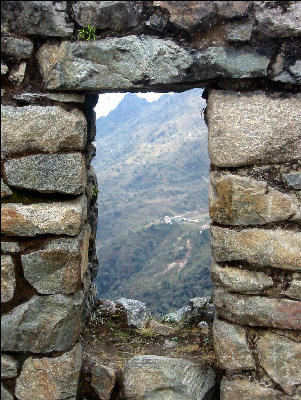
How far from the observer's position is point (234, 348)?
2.66 metres

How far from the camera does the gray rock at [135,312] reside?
3.45 m

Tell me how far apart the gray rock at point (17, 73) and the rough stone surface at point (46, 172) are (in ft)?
1.47

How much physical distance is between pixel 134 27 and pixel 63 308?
171cm

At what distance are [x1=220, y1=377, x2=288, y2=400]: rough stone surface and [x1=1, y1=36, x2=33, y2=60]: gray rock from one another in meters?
2.34

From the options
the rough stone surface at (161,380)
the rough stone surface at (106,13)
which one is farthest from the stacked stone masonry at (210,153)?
the rough stone surface at (161,380)

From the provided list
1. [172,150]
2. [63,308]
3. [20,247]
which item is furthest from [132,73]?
[172,150]

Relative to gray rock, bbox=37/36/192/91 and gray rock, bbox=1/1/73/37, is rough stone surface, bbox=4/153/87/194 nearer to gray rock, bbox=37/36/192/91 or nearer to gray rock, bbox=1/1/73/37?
gray rock, bbox=37/36/192/91

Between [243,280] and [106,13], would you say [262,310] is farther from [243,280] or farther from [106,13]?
[106,13]

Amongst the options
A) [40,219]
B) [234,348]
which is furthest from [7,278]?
[234,348]

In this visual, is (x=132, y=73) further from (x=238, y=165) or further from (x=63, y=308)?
(x=63, y=308)

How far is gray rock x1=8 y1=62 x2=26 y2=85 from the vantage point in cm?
243

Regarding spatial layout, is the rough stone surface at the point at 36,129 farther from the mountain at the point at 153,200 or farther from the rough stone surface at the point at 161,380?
the mountain at the point at 153,200

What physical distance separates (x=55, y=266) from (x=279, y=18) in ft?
6.28

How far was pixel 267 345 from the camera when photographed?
103 inches
